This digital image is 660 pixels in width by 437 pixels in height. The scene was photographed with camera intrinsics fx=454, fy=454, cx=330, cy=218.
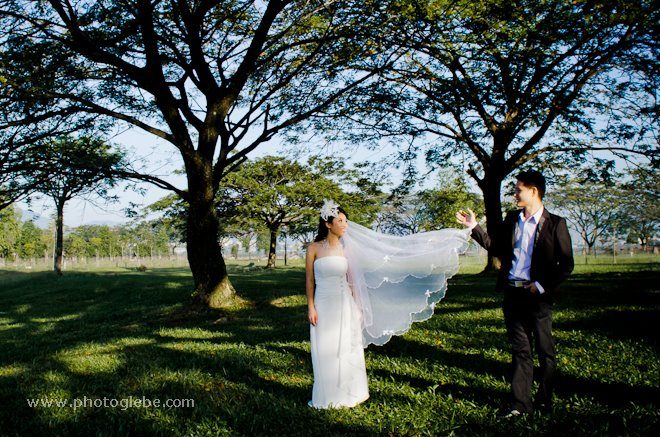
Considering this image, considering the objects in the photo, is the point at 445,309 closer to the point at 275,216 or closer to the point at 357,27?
the point at 357,27

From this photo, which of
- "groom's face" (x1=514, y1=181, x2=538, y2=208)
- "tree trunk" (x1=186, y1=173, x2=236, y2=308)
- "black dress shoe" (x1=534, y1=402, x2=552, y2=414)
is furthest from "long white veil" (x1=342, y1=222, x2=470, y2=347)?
"tree trunk" (x1=186, y1=173, x2=236, y2=308)

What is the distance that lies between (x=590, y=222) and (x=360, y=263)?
91336 mm

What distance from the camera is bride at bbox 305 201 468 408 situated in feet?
18.9

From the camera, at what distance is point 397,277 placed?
20.7 feet

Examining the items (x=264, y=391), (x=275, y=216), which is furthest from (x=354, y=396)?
(x=275, y=216)

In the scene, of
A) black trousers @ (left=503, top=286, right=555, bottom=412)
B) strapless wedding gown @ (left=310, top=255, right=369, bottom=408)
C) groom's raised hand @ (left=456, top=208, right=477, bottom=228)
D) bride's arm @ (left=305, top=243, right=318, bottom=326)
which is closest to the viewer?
black trousers @ (left=503, top=286, right=555, bottom=412)

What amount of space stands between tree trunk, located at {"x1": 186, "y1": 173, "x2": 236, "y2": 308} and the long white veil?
10.1 m

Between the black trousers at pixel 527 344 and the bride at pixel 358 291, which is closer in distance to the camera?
the black trousers at pixel 527 344

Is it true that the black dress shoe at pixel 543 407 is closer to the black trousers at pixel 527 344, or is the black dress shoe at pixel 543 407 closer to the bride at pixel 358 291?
the black trousers at pixel 527 344

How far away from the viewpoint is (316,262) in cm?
599

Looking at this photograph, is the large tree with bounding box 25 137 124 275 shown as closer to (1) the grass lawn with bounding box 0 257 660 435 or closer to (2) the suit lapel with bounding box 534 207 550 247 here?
(1) the grass lawn with bounding box 0 257 660 435

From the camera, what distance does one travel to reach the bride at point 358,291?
18.9 ft

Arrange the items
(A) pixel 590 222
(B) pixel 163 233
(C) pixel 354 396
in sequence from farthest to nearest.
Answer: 1. (B) pixel 163 233
2. (A) pixel 590 222
3. (C) pixel 354 396

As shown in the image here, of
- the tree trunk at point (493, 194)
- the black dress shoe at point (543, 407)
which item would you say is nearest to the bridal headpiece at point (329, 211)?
the black dress shoe at point (543, 407)
